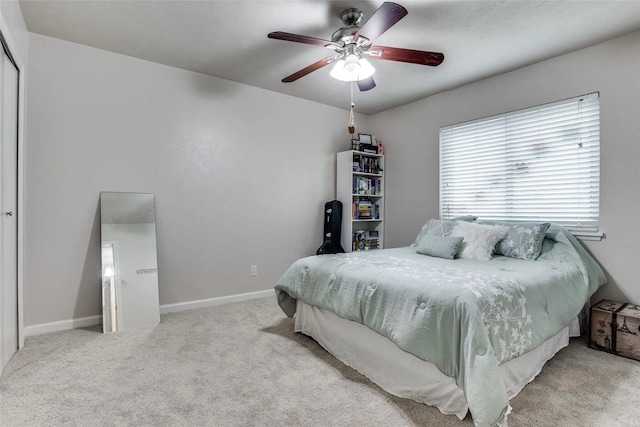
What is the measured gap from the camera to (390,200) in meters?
4.54

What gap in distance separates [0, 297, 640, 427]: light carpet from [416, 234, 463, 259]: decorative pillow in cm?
101

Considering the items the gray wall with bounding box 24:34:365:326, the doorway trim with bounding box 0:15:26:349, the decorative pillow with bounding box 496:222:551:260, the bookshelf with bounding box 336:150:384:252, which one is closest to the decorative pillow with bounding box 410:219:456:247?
the decorative pillow with bounding box 496:222:551:260

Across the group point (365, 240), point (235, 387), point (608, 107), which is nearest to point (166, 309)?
point (235, 387)

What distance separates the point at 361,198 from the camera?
457 cm

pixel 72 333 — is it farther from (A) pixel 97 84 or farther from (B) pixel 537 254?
(B) pixel 537 254

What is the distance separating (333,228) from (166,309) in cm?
213

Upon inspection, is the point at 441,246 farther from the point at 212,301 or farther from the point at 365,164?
the point at 212,301

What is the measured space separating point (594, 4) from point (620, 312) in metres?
2.16

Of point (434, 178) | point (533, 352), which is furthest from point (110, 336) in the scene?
point (434, 178)

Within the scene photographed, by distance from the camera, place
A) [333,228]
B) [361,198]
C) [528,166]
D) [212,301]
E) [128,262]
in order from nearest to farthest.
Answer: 1. [128,262]
2. [528,166]
3. [212,301]
4. [333,228]
5. [361,198]

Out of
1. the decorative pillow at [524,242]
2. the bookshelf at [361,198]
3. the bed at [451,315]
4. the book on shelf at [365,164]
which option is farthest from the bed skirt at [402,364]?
the book on shelf at [365,164]

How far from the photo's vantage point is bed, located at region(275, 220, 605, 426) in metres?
1.50

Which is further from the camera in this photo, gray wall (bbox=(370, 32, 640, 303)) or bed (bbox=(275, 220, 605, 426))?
gray wall (bbox=(370, 32, 640, 303))

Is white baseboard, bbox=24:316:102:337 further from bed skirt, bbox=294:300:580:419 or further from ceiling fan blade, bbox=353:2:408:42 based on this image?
ceiling fan blade, bbox=353:2:408:42
